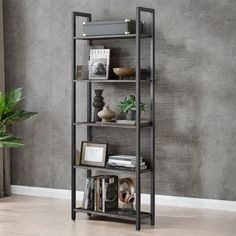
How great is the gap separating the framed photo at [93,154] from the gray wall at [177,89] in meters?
0.49

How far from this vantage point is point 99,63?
573cm

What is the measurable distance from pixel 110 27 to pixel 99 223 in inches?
66.1

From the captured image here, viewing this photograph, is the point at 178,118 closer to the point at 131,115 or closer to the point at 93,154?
the point at 131,115

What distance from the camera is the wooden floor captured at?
5137 millimetres

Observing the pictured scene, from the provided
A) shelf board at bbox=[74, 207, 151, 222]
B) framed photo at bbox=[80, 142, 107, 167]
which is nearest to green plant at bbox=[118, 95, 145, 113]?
framed photo at bbox=[80, 142, 107, 167]

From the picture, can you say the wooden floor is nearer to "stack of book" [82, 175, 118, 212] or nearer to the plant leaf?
"stack of book" [82, 175, 118, 212]

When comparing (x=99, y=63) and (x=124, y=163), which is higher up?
(x=99, y=63)

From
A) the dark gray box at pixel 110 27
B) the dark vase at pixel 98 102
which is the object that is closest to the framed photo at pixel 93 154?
the dark vase at pixel 98 102

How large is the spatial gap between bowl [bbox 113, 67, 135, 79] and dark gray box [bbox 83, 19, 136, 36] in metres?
0.31

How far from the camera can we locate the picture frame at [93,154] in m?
5.66

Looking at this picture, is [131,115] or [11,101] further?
[11,101]

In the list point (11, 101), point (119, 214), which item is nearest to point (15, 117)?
point (11, 101)

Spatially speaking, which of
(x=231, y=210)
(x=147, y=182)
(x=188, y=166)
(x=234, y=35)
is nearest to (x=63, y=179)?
(x=147, y=182)

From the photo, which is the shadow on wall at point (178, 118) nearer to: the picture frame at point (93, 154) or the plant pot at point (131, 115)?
the plant pot at point (131, 115)
